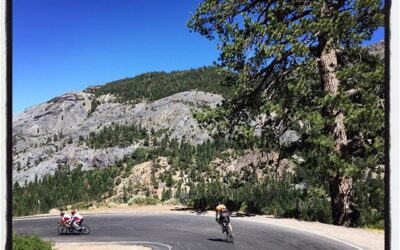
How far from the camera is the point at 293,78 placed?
72.0 ft

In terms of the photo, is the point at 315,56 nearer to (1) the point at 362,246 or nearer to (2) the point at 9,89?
(1) the point at 362,246

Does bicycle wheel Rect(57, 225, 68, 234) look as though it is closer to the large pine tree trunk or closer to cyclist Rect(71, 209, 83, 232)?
cyclist Rect(71, 209, 83, 232)

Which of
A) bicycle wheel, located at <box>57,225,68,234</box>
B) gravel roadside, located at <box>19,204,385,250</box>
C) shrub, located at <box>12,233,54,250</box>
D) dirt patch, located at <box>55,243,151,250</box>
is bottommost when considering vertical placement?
bicycle wheel, located at <box>57,225,68,234</box>

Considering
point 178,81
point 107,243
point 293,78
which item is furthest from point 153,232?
point 178,81

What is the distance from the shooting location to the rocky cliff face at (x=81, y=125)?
238 ft

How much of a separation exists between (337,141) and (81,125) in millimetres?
83868

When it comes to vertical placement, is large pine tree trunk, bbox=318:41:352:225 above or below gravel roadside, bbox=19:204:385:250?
above

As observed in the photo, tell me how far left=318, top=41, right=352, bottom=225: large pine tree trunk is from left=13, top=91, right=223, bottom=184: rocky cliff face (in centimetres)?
4313

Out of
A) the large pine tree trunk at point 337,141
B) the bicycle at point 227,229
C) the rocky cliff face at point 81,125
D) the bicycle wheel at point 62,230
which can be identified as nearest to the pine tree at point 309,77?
the large pine tree trunk at point 337,141

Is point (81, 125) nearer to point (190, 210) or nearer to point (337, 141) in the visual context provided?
point (190, 210)

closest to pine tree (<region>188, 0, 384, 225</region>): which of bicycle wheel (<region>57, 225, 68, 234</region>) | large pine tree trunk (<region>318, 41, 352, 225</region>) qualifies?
large pine tree trunk (<region>318, 41, 352, 225</region>)

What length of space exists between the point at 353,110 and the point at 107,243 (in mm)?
12434

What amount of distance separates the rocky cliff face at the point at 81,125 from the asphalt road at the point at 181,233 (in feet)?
122

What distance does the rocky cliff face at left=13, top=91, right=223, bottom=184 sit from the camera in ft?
238
